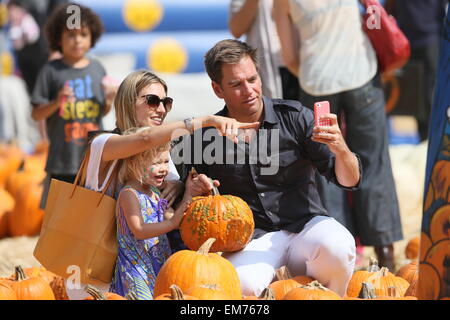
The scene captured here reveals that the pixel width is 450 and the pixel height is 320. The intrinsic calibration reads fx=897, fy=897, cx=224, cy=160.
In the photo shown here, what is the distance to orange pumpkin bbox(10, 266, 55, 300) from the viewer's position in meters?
3.20

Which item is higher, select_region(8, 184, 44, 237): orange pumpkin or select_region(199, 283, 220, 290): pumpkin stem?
select_region(199, 283, 220, 290): pumpkin stem

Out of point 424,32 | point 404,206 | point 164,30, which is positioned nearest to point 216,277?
point 404,206

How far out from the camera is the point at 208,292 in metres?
2.89

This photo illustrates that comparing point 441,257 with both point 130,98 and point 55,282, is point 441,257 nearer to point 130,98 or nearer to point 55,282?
point 130,98

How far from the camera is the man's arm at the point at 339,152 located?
3.25m

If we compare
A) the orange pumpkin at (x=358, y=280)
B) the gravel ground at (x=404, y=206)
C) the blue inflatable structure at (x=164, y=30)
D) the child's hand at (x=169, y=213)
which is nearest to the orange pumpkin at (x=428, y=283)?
the orange pumpkin at (x=358, y=280)

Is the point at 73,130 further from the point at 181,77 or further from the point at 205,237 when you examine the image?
the point at 181,77

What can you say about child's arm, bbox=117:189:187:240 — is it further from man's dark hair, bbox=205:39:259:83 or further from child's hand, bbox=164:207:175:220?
man's dark hair, bbox=205:39:259:83

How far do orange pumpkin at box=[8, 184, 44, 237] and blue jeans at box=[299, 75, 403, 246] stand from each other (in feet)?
8.34

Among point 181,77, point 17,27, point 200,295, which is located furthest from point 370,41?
point 17,27

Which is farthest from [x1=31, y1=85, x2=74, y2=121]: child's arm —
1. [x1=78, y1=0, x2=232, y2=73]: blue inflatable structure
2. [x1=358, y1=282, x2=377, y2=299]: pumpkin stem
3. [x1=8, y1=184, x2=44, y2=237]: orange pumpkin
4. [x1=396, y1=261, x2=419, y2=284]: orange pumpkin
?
[x1=78, y1=0, x2=232, y2=73]: blue inflatable structure

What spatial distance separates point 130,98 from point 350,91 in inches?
58.7

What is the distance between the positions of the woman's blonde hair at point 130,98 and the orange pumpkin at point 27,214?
9.92ft
